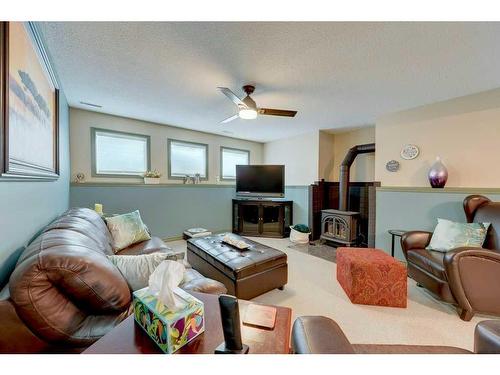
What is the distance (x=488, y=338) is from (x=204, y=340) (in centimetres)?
107

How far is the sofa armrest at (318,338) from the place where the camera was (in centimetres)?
68

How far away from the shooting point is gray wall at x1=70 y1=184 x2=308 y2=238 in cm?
345

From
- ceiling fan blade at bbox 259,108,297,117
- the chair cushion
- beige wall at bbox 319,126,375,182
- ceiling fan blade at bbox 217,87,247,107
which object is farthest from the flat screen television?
the chair cushion

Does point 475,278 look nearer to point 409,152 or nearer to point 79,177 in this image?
point 409,152

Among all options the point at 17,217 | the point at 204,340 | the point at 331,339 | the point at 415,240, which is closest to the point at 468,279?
the point at 415,240

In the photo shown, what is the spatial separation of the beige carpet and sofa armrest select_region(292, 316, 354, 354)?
1102mm

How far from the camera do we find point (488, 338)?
78 cm

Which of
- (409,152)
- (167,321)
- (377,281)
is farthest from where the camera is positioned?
(409,152)

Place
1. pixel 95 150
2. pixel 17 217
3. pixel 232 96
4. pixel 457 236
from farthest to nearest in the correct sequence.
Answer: pixel 95 150
pixel 232 96
pixel 457 236
pixel 17 217

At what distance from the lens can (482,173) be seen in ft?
8.45

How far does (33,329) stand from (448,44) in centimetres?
315

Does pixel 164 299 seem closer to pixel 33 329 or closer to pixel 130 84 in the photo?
pixel 33 329

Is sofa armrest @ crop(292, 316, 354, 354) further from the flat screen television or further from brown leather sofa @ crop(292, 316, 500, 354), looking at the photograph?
the flat screen television
